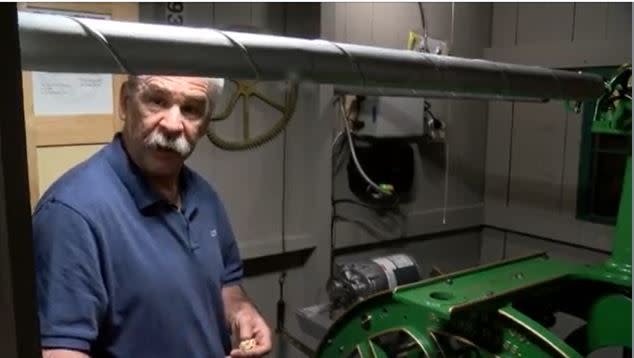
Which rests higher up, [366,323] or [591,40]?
[591,40]

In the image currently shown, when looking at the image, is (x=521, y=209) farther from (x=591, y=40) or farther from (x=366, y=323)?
(x=366, y=323)

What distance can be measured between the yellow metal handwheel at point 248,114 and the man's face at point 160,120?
2.63 feet

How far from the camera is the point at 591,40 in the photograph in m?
2.55

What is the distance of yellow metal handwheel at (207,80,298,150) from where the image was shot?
7.03ft

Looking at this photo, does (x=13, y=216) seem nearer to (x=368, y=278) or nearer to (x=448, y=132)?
(x=368, y=278)

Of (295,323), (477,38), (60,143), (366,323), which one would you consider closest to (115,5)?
(60,143)

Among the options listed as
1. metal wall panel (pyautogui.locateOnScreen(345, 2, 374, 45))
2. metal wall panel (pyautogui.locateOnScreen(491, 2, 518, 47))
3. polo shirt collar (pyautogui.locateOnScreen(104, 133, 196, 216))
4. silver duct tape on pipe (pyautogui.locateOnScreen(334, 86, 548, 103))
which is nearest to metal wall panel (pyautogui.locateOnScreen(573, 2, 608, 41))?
metal wall panel (pyautogui.locateOnScreen(491, 2, 518, 47))

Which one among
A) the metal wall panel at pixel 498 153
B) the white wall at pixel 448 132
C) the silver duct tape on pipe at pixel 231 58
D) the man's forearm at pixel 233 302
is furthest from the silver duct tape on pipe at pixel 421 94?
the metal wall panel at pixel 498 153

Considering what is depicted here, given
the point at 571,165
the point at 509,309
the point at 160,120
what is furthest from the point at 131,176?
the point at 571,165

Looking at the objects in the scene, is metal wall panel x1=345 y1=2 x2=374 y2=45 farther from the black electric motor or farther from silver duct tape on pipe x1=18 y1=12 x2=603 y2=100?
silver duct tape on pipe x1=18 y1=12 x2=603 y2=100

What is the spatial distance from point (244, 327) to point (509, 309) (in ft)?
2.11

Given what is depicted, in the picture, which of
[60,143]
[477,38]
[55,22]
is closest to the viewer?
[55,22]

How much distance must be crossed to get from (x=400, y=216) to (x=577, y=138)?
90 centimetres

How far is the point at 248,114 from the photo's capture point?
222 centimetres
